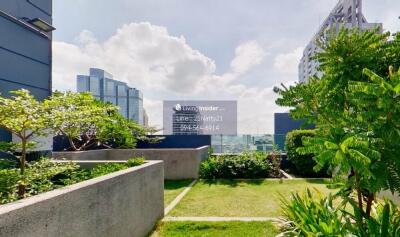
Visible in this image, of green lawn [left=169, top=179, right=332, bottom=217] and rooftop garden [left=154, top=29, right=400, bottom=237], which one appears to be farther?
green lawn [left=169, top=179, right=332, bottom=217]

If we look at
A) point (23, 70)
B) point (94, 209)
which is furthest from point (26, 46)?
point (94, 209)

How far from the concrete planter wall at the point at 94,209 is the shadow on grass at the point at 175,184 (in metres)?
3.54

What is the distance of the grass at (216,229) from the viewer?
4.73m

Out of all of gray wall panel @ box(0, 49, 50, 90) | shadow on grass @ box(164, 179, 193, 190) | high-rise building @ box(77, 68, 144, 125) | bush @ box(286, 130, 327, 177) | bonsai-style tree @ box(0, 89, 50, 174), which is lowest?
shadow on grass @ box(164, 179, 193, 190)

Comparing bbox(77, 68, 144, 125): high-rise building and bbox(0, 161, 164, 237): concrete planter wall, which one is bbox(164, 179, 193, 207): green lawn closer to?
bbox(0, 161, 164, 237): concrete planter wall

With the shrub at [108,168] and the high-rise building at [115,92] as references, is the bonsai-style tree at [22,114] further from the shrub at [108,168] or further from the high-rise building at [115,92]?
the high-rise building at [115,92]

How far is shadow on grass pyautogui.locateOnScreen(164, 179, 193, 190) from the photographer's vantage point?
9.13 m

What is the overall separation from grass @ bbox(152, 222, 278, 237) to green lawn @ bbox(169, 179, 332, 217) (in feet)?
2.47

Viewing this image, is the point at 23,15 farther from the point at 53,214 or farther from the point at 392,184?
the point at 392,184

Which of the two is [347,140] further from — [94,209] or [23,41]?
[23,41]

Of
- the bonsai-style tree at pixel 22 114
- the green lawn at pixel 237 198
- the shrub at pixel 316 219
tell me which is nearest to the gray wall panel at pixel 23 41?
the bonsai-style tree at pixel 22 114

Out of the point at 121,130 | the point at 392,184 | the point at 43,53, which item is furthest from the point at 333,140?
the point at 43,53

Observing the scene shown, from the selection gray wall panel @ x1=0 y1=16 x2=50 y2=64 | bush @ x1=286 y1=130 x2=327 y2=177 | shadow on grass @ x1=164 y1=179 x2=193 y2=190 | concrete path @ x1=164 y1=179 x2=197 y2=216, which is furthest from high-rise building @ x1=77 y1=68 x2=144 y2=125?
concrete path @ x1=164 y1=179 x2=197 y2=216

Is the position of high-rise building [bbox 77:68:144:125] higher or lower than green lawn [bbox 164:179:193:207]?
higher
